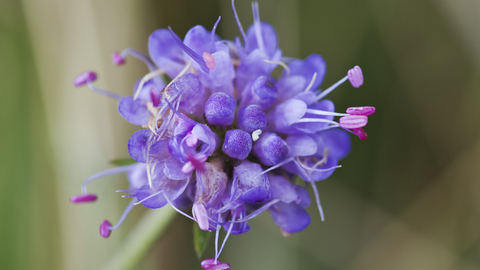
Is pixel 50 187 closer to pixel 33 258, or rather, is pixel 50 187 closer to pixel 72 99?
pixel 33 258

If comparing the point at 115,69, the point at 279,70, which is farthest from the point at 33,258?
the point at 279,70

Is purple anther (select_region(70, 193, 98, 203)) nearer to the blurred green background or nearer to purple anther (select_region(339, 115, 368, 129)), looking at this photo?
the blurred green background

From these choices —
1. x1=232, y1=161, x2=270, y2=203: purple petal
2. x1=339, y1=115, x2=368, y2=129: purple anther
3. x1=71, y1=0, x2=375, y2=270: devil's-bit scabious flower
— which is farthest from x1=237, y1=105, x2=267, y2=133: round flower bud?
x1=339, y1=115, x2=368, y2=129: purple anther

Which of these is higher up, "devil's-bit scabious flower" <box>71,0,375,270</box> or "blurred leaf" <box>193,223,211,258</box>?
"devil's-bit scabious flower" <box>71,0,375,270</box>

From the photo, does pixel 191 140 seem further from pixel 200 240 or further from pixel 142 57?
pixel 142 57

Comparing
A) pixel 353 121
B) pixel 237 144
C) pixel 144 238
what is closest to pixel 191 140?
pixel 237 144

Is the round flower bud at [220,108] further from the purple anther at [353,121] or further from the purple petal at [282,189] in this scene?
the purple anther at [353,121]

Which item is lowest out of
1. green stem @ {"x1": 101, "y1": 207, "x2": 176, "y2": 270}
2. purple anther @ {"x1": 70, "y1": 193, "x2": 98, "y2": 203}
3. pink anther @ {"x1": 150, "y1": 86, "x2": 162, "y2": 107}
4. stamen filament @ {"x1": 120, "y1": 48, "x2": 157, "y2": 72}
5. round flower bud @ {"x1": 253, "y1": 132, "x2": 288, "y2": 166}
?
green stem @ {"x1": 101, "y1": 207, "x2": 176, "y2": 270}

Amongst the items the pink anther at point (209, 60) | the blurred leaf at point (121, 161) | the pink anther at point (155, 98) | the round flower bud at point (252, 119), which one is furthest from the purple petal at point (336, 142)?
the blurred leaf at point (121, 161)
